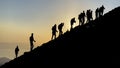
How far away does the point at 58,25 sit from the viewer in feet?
173

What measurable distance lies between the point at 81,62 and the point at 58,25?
2337 cm

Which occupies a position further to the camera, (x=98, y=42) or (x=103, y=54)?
(x=98, y=42)

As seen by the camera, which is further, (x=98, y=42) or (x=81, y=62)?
(x=98, y=42)

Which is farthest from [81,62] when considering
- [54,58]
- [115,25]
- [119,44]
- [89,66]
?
[115,25]

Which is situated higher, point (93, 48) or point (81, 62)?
point (93, 48)

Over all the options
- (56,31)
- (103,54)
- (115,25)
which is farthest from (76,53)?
(56,31)

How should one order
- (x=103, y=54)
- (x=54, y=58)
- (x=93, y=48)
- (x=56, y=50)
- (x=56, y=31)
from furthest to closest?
(x=56, y=31) < (x=56, y=50) < (x=54, y=58) < (x=93, y=48) < (x=103, y=54)

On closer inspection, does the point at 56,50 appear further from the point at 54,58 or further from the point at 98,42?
the point at 98,42

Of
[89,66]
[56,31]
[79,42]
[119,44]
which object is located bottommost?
[89,66]

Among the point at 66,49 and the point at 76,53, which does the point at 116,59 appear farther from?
the point at 66,49

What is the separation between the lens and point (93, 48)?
32094 millimetres

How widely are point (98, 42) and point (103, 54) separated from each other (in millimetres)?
4032

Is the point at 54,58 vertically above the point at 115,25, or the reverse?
the point at 115,25

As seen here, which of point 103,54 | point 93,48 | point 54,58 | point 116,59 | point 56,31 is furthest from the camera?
point 56,31
